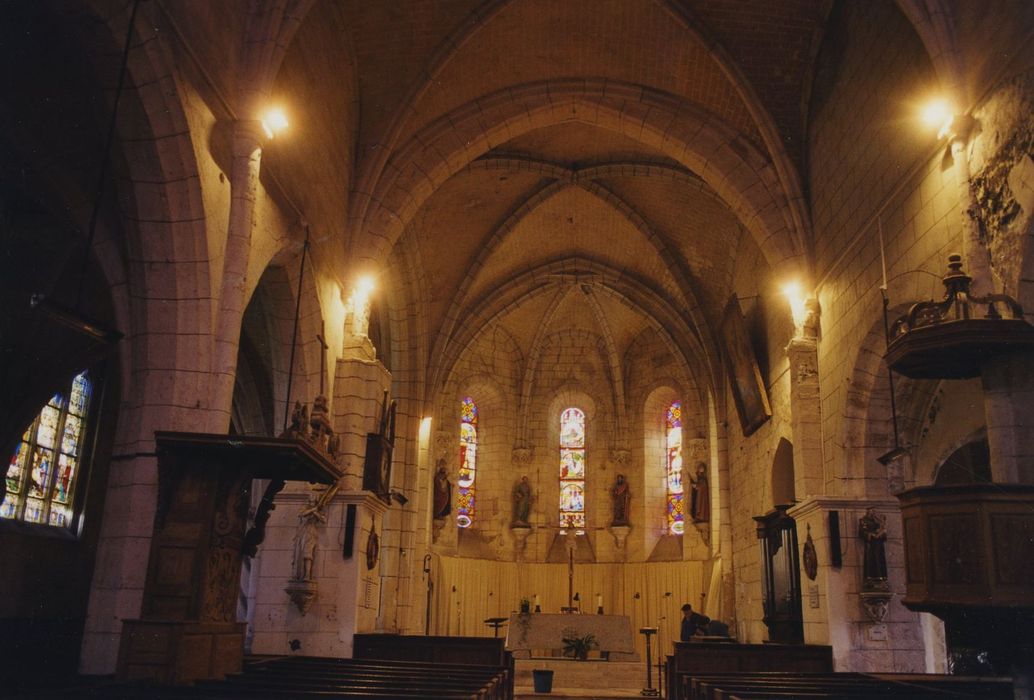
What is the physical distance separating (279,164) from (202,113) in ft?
6.68

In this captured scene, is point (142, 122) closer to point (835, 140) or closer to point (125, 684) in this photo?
point (125, 684)

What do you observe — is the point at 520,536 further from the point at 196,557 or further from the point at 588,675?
the point at 196,557

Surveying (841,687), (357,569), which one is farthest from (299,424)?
(841,687)

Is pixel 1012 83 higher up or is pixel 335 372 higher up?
pixel 1012 83

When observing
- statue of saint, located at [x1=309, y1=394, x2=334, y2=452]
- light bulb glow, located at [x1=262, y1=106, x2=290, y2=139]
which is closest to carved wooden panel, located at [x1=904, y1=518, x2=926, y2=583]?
statue of saint, located at [x1=309, y1=394, x2=334, y2=452]

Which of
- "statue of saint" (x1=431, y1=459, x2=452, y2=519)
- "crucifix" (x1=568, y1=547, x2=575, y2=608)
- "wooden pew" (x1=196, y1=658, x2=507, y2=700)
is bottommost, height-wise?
"wooden pew" (x1=196, y1=658, x2=507, y2=700)

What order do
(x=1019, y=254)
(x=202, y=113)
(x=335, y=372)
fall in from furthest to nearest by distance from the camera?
(x=335, y=372)
(x=202, y=113)
(x=1019, y=254)

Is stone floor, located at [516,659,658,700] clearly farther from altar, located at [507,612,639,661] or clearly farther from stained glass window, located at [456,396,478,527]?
stained glass window, located at [456,396,478,527]

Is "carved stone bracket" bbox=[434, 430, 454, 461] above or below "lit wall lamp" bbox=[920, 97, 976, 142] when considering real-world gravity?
below

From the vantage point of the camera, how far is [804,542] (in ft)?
41.2

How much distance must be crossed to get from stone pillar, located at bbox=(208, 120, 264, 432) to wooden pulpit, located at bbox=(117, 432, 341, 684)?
0.72m

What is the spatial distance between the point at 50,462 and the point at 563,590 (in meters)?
12.9

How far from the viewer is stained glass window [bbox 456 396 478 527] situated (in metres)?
24.2

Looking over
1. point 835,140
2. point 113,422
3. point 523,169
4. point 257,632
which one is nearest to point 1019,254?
point 835,140
